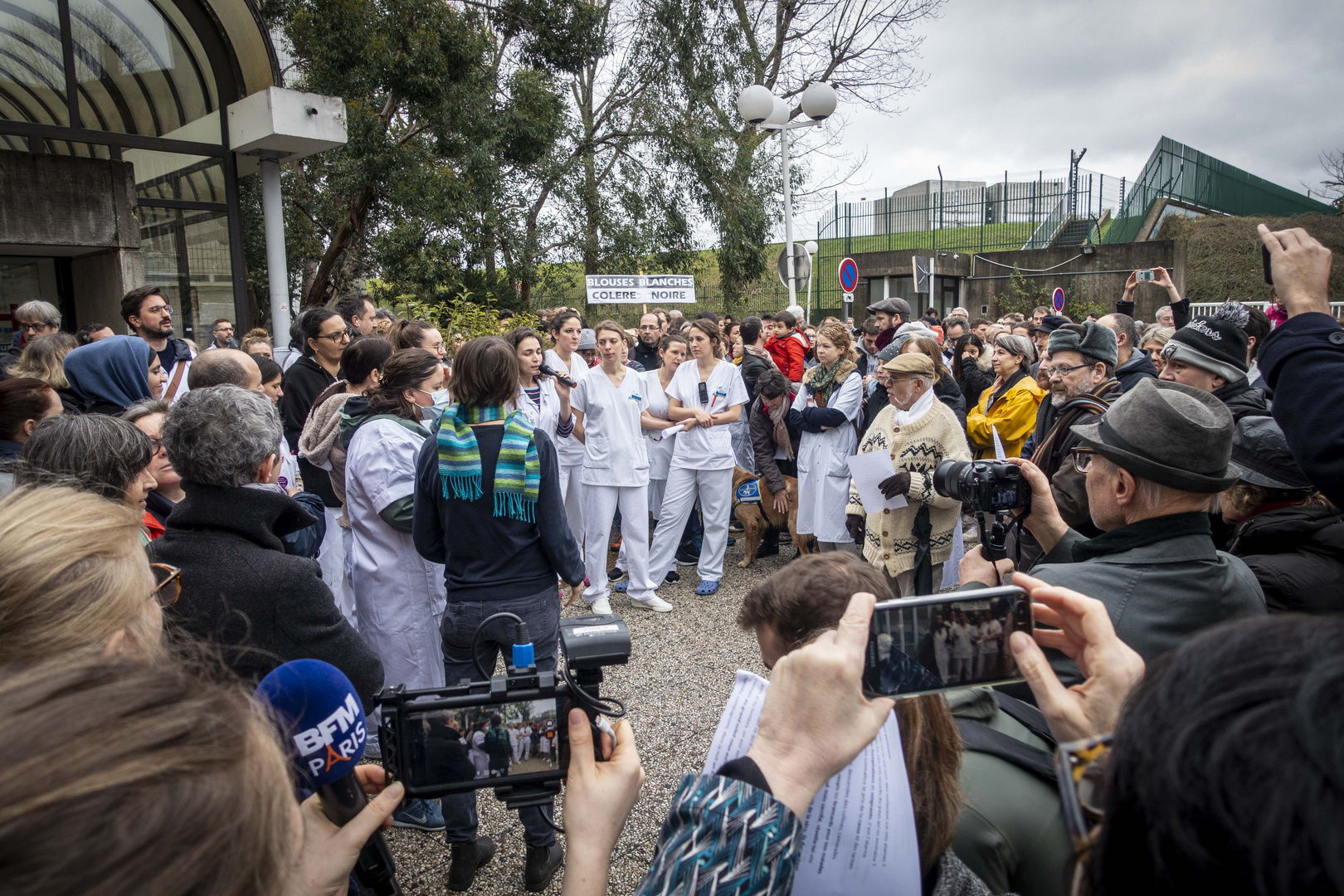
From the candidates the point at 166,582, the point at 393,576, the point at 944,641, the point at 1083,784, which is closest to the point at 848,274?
the point at 393,576

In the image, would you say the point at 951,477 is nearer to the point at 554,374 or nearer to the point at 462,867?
the point at 462,867

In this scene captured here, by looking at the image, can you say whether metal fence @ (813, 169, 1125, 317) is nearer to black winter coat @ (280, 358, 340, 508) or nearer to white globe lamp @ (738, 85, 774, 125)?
white globe lamp @ (738, 85, 774, 125)

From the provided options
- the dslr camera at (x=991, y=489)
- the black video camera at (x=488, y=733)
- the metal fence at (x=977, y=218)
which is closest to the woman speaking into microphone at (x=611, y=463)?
the dslr camera at (x=991, y=489)

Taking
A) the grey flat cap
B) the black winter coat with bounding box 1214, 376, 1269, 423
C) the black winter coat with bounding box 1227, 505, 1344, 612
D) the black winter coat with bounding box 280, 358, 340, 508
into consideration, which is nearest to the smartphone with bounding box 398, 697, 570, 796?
the black winter coat with bounding box 1227, 505, 1344, 612

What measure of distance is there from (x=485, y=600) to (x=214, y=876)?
2472mm

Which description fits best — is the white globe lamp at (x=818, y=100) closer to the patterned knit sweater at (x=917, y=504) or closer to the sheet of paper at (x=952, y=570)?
the patterned knit sweater at (x=917, y=504)

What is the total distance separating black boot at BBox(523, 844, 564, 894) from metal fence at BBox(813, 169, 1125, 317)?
18.9 meters

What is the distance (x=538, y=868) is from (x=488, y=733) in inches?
78.4

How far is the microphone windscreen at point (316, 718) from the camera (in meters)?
1.16

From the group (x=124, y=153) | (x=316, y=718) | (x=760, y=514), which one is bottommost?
(x=760, y=514)

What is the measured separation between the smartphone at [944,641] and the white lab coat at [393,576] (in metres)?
2.72

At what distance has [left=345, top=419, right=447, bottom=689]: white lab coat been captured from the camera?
3447 millimetres

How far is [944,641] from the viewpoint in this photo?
1179 millimetres

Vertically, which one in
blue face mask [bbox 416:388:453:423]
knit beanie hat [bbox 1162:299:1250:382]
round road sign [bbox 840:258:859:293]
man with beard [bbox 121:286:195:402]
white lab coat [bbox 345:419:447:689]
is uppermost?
round road sign [bbox 840:258:859:293]
